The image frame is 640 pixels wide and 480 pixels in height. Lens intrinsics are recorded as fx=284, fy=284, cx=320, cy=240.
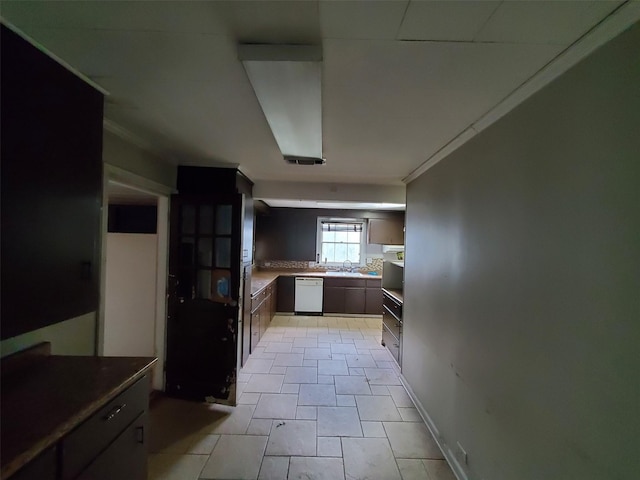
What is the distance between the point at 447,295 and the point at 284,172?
2.17 m

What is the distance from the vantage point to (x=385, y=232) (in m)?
6.11

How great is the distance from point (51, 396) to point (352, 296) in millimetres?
5236

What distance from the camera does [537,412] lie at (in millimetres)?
1277

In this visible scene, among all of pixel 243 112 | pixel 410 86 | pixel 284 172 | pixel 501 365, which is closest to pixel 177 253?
pixel 284 172

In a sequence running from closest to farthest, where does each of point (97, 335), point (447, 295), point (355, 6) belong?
point (355, 6), point (97, 335), point (447, 295)

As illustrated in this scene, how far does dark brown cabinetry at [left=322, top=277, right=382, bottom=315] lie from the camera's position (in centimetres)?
602

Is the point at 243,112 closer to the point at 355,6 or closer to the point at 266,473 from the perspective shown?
the point at 355,6

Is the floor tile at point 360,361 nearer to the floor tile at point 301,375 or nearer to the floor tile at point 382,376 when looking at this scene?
the floor tile at point 382,376

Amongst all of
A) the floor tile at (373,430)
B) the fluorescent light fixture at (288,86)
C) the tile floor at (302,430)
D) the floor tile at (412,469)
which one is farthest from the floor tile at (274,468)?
the fluorescent light fixture at (288,86)

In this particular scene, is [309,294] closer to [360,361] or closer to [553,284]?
[360,361]

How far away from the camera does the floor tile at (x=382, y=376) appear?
3311 mm

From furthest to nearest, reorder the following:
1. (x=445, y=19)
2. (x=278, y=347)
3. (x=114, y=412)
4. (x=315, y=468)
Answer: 1. (x=278, y=347)
2. (x=315, y=468)
3. (x=114, y=412)
4. (x=445, y=19)

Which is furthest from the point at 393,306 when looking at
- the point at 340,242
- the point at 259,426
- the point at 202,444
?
the point at 340,242

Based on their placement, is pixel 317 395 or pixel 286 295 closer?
pixel 317 395
